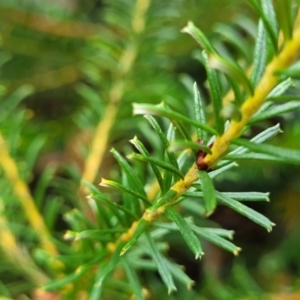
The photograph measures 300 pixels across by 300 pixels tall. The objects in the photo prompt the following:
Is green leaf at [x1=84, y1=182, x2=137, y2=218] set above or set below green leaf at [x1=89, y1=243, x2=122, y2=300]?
above

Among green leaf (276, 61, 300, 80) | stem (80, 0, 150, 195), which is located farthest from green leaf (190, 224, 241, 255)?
stem (80, 0, 150, 195)

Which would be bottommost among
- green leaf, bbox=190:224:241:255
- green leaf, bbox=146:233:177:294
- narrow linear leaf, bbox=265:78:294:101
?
green leaf, bbox=146:233:177:294

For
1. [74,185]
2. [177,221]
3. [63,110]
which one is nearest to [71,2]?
[63,110]

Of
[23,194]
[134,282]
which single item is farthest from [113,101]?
[134,282]

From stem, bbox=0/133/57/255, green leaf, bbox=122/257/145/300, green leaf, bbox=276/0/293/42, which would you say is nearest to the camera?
green leaf, bbox=276/0/293/42

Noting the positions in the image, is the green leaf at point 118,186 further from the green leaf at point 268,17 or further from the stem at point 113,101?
the stem at point 113,101

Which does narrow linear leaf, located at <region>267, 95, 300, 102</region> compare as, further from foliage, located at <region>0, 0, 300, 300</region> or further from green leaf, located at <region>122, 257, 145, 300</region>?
green leaf, located at <region>122, 257, 145, 300</region>

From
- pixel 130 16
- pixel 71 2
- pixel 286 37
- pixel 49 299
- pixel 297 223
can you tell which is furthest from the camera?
pixel 71 2

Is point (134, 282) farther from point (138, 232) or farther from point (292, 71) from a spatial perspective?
point (292, 71)

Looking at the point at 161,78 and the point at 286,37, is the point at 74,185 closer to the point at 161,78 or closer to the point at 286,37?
the point at 161,78
